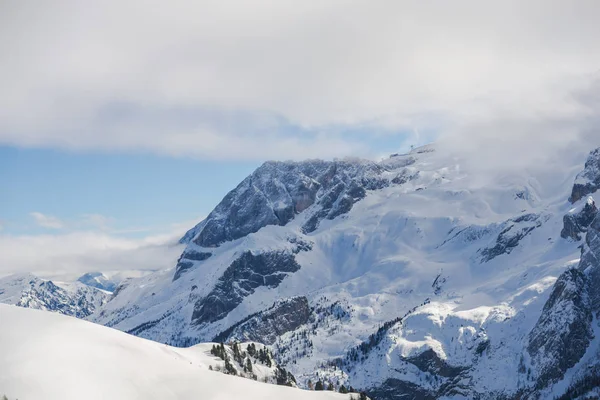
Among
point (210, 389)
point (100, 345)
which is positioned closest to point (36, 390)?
point (100, 345)

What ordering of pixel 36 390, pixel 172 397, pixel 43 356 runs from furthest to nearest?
pixel 172 397 → pixel 43 356 → pixel 36 390

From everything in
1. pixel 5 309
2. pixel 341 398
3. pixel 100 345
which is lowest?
pixel 341 398

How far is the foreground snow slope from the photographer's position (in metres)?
125

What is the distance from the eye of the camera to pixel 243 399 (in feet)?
480

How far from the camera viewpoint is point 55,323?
148m

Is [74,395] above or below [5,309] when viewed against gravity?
below

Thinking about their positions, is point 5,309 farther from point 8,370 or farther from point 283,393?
point 283,393

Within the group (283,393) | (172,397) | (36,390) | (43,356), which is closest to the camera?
(36,390)

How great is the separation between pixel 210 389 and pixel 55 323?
3154cm

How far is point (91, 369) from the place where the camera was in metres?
134

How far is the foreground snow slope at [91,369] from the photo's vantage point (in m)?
125

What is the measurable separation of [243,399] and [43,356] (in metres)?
37.1

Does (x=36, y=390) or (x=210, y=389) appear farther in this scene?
(x=210, y=389)

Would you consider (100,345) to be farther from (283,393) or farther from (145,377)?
(283,393)
